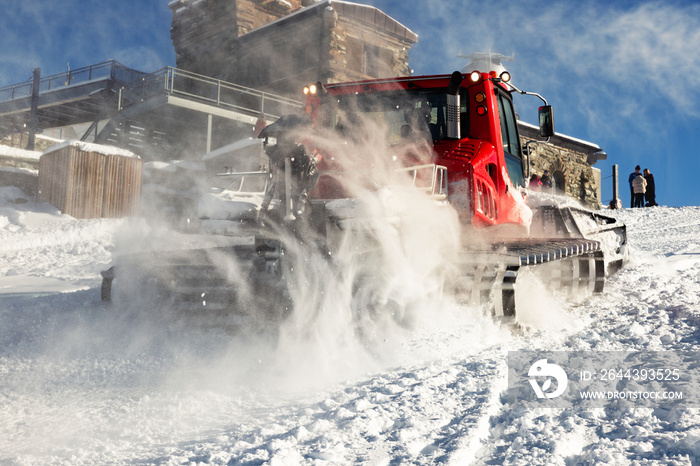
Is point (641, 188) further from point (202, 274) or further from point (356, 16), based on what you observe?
point (202, 274)

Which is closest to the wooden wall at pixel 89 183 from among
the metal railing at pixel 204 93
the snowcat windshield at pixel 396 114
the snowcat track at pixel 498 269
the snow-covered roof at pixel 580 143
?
the metal railing at pixel 204 93

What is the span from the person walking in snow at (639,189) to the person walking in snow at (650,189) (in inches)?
33.1

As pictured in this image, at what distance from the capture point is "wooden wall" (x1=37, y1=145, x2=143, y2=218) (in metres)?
14.0

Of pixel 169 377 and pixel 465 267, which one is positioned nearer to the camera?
pixel 169 377

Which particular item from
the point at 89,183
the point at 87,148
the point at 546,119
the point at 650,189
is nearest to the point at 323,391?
the point at 546,119

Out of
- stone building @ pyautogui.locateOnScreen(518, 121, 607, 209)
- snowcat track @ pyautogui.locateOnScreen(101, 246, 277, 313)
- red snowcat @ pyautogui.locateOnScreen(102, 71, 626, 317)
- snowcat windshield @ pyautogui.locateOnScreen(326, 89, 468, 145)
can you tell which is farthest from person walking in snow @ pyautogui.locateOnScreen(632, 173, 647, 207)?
snowcat track @ pyautogui.locateOnScreen(101, 246, 277, 313)

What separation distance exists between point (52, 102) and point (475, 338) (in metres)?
24.9

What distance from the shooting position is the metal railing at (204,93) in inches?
754

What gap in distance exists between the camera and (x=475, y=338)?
4.23 metres

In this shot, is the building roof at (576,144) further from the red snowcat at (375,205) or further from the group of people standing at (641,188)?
the red snowcat at (375,205)

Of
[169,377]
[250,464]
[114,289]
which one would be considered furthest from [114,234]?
[250,464]

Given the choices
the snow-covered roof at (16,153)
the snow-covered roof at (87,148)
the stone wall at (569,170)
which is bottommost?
the snow-covered roof at (87,148)

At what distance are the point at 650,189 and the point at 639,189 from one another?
1.30 metres

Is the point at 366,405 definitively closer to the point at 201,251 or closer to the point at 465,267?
the point at 465,267
